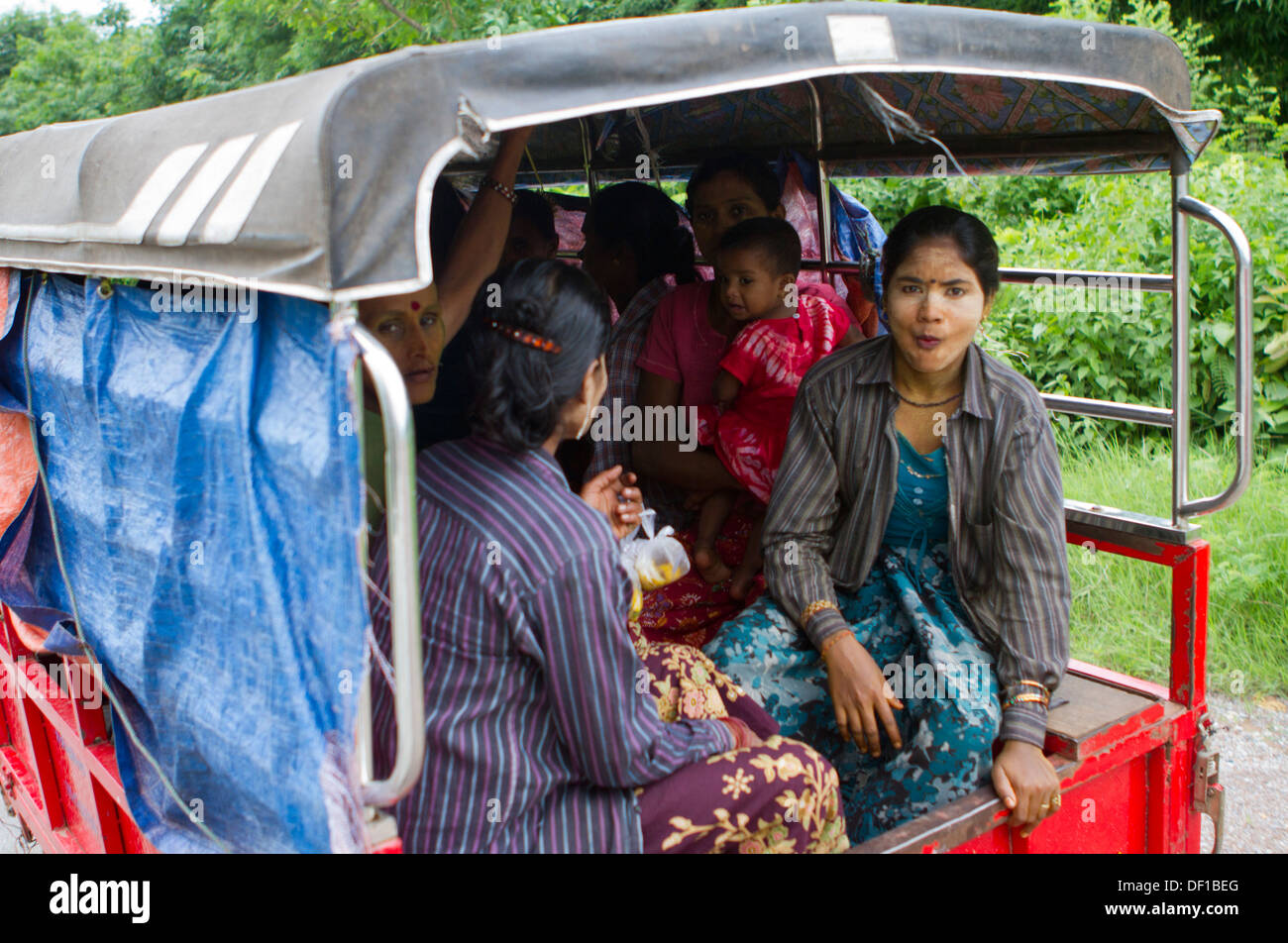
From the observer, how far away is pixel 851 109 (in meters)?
3.66

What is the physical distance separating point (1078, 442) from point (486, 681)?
214 inches

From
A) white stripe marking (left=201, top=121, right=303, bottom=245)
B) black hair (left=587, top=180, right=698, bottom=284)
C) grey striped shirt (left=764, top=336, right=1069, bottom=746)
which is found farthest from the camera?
black hair (left=587, top=180, right=698, bottom=284)

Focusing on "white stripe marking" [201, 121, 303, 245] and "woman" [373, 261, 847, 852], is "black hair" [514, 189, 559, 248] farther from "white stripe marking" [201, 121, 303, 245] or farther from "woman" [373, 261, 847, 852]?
"white stripe marking" [201, 121, 303, 245]

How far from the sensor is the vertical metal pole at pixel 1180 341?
8.69 feet

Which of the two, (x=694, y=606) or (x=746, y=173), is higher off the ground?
(x=746, y=173)

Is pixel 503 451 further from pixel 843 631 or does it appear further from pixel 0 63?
pixel 0 63

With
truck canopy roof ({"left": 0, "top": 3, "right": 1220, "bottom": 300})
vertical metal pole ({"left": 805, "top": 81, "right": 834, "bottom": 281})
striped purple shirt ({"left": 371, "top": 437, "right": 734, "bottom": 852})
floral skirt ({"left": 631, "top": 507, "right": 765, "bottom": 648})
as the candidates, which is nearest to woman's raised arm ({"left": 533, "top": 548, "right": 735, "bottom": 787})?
striped purple shirt ({"left": 371, "top": 437, "right": 734, "bottom": 852})

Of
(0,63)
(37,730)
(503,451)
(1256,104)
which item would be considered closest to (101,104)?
(0,63)

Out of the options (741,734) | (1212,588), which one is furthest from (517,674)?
(1212,588)

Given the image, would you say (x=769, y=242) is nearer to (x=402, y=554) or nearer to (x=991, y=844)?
(x=991, y=844)

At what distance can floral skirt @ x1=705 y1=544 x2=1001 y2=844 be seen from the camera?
2475mm

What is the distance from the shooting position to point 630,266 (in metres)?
3.94

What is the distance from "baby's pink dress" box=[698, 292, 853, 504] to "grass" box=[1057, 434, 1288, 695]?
89.6 inches

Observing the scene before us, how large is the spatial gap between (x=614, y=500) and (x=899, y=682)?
86cm
